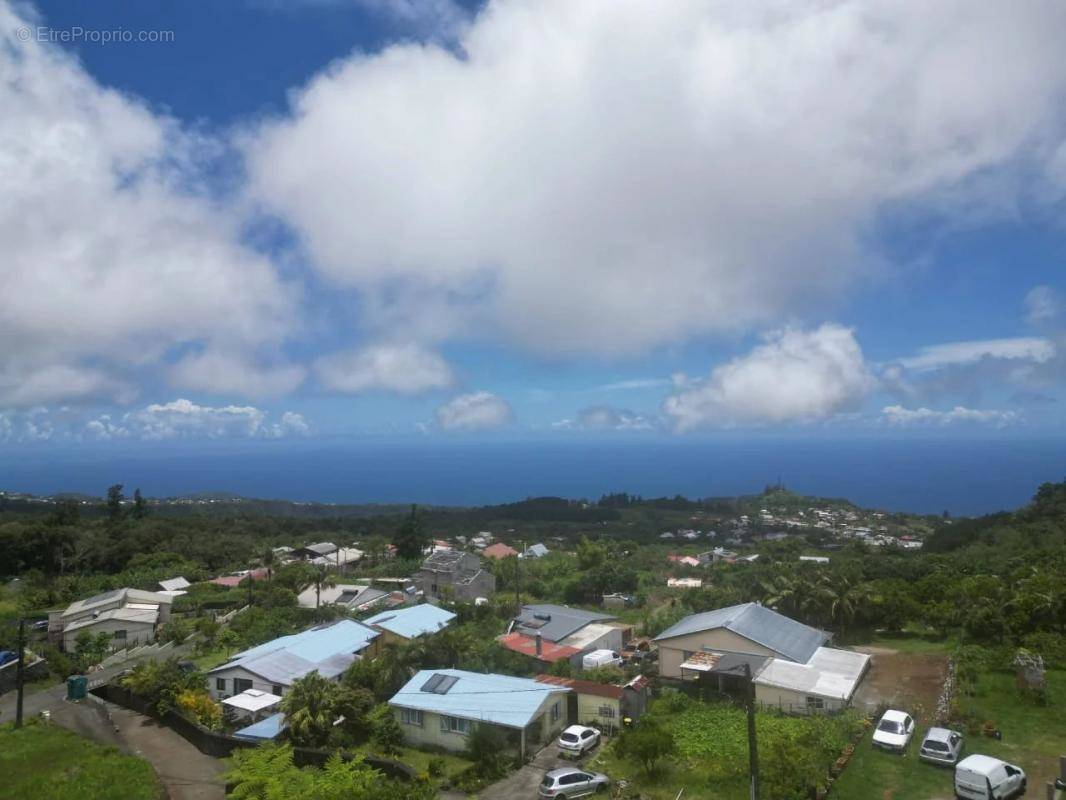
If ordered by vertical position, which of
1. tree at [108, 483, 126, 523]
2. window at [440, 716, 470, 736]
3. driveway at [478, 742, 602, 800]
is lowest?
driveway at [478, 742, 602, 800]

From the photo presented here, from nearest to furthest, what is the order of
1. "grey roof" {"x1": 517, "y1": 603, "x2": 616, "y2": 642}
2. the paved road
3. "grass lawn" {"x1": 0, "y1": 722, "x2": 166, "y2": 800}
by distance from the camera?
"grass lawn" {"x1": 0, "y1": 722, "x2": 166, "y2": 800}
the paved road
"grey roof" {"x1": 517, "y1": 603, "x2": 616, "y2": 642}

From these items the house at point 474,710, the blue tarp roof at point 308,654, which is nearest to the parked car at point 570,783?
the house at point 474,710

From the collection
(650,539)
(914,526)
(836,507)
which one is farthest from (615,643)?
(836,507)

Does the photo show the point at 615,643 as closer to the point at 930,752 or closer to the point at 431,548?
the point at 930,752

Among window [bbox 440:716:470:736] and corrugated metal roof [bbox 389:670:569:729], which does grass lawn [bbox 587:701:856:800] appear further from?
window [bbox 440:716:470:736]

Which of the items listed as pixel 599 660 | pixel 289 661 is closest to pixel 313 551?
pixel 289 661

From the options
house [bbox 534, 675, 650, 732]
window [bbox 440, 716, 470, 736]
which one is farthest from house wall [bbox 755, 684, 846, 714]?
window [bbox 440, 716, 470, 736]

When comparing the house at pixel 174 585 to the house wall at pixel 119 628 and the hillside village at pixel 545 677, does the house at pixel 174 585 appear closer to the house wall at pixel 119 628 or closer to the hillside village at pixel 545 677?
the hillside village at pixel 545 677
